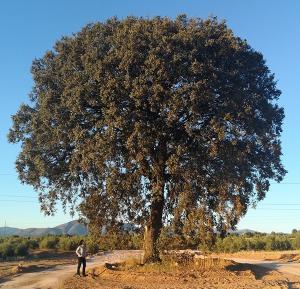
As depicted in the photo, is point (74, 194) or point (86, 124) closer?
point (86, 124)

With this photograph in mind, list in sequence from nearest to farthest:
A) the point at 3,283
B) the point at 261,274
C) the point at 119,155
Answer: the point at 3,283 → the point at 119,155 → the point at 261,274

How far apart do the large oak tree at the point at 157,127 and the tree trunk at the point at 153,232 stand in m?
0.05

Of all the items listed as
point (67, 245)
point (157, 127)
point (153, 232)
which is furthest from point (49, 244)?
point (157, 127)

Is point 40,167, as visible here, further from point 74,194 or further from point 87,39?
point 87,39

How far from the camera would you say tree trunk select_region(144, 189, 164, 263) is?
1049 inches

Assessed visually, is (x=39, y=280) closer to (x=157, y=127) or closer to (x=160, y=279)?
(x=160, y=279)

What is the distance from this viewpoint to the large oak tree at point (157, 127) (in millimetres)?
24203

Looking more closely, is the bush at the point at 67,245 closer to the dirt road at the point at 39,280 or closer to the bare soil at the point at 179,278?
the dirt road at the point at 39,280

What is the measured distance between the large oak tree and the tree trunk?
5 centimetres

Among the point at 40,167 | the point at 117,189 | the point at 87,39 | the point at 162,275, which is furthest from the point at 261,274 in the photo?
the point at 87,39

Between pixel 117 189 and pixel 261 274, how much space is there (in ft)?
27.5

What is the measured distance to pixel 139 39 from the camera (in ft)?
82.3

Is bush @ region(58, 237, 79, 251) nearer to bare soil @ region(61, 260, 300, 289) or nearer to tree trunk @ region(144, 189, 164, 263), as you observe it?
bare soil @ region(61, 260, 300, 289)

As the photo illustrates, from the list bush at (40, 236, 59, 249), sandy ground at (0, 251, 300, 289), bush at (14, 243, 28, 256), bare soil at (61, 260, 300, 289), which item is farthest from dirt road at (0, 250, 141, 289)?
bush at (40, 236, 59, 249)
